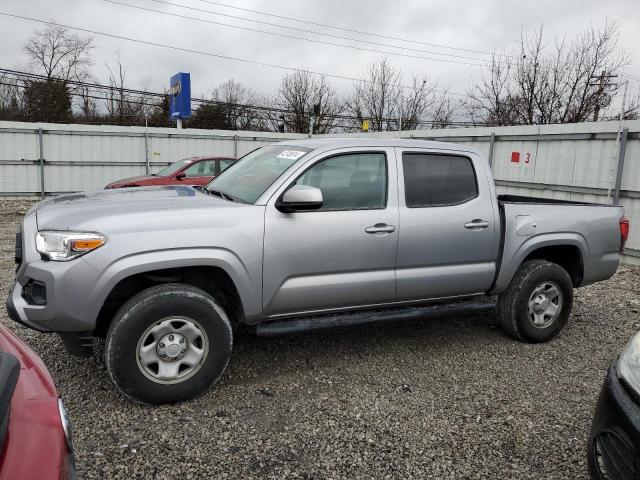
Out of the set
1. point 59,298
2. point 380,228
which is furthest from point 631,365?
point 59,298

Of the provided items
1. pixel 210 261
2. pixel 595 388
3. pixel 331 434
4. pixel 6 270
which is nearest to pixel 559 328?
pixel 595 388

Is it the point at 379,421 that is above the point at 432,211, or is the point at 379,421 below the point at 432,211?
below

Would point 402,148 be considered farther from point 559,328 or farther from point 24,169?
point 24,169

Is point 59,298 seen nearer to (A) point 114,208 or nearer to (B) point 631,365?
(A) point 114,208

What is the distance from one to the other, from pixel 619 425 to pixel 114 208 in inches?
117

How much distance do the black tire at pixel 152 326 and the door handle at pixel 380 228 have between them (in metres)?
1.23

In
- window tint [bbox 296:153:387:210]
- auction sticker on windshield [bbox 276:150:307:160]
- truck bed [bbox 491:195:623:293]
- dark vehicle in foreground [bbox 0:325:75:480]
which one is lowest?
dark vehicle in foreground [bbox 0:325:75:480]

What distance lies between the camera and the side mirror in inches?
132

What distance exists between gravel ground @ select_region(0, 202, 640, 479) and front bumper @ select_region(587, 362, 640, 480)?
0.65 meters

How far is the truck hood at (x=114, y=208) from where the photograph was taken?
309 centimetres

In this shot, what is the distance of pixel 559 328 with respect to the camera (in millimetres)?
4738

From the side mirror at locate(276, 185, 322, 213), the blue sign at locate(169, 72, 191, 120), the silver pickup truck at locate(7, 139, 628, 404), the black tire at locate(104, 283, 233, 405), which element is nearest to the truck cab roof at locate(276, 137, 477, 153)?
the silver pickup truck at locate(7, 139, 628, 404)

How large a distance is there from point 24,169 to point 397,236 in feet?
47.1

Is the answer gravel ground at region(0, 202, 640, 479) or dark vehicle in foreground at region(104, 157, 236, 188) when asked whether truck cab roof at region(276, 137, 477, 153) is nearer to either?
gravel ground at region(0, 202, 640, 479)
